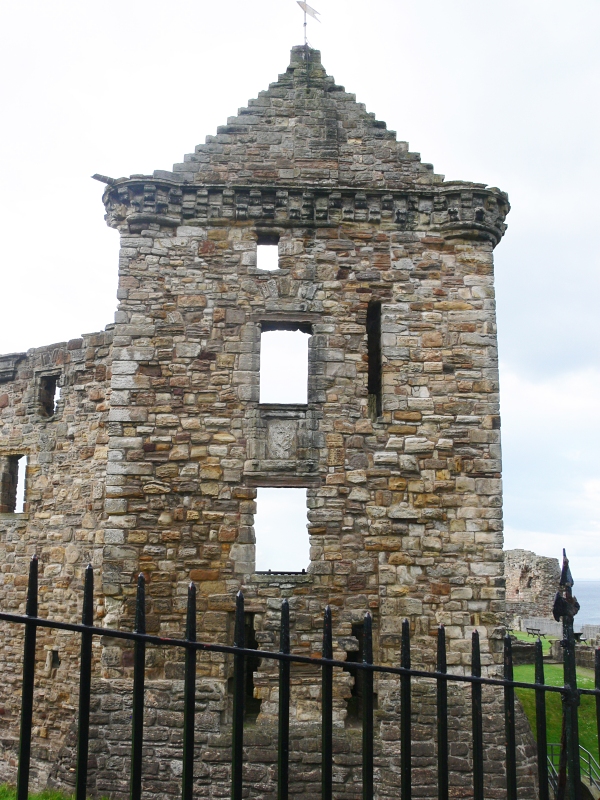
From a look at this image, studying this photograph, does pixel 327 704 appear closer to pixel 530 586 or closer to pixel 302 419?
pixel 302 419

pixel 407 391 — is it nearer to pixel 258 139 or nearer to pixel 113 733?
pixel 258 139

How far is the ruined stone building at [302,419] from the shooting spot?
1008cm

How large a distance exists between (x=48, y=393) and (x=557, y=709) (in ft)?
38.9

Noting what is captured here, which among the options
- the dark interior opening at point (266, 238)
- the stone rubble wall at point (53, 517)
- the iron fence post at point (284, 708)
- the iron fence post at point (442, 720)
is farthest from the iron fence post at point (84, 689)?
the stone rubble wall at point (53, 517)

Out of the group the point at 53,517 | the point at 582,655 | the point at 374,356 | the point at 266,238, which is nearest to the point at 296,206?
the point at 266,238

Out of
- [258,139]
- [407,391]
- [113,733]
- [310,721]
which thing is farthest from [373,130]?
[113,733]

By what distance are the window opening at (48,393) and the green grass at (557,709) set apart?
10.3 metres

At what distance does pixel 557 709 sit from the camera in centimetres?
1477

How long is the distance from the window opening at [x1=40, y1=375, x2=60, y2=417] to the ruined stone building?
312cm

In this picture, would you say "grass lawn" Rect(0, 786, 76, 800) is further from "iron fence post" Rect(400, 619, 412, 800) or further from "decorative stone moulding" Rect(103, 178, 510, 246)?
"decorative stone moulding" Rect(103, 178, 510, 246)

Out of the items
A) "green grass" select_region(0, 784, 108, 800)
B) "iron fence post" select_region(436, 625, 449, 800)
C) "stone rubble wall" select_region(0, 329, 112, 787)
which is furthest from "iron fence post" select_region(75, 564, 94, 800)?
"stone rubble wall" select_region(0, 329, 112, 787)

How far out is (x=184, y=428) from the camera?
1069 cm

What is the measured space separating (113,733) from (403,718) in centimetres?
795

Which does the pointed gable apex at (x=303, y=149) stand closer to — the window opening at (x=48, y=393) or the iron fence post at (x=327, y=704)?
the window opening at (x=48, y=393)
